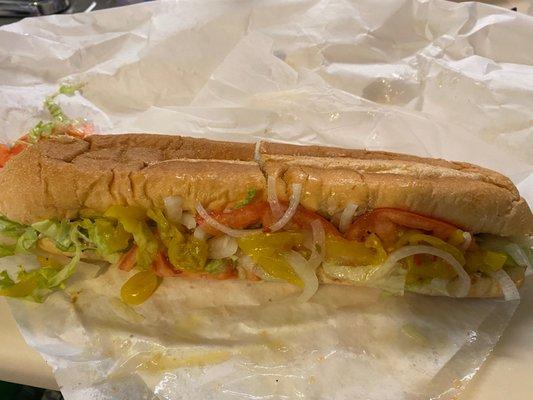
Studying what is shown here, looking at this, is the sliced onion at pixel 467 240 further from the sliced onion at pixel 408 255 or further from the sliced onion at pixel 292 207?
the sliced onion at pixel 292 207

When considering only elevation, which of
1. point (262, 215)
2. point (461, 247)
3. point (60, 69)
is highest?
point (60, 69)

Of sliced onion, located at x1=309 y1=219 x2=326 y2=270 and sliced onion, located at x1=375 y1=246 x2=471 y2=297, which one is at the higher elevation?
sliced onion, located at x1=309 y1=219 x2=326 y2=270

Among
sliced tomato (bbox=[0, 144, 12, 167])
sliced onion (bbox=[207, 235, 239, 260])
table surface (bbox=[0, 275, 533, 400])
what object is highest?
sliced tomato (bbox=[0, 144, 12, 167])

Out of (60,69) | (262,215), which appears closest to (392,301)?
(262,215)

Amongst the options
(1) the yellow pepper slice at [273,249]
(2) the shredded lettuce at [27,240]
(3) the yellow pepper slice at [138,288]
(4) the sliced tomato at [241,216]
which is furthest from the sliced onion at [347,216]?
(2) the shredded lettuce at [27,240]

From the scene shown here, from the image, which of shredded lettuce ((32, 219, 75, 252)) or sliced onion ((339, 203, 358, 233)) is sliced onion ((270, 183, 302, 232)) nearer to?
sliced onion ((339, 203, 358, 233))

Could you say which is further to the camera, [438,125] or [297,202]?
[438,125]


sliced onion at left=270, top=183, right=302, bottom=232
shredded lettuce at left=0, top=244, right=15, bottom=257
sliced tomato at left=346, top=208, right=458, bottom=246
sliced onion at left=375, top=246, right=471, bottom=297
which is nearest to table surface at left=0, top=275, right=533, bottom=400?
shredded lettuce at left=0, top=244, right=15, bottom=257

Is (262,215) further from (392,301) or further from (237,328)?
(392,301)
